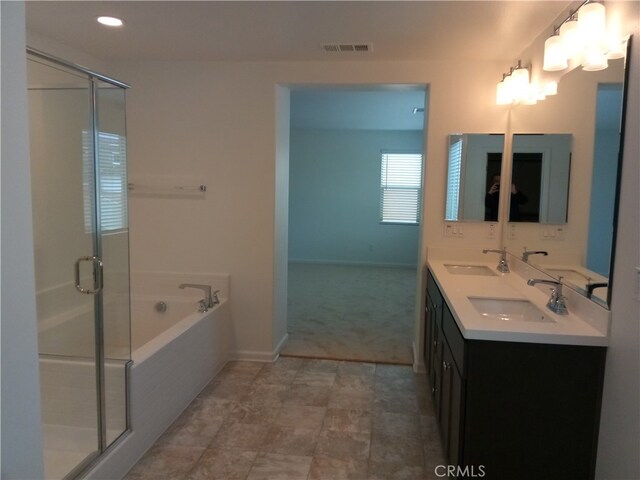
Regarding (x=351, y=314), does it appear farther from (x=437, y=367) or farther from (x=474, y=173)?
(x=437, y=367)

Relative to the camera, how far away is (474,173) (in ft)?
11.7

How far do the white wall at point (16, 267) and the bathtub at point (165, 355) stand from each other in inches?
52.5

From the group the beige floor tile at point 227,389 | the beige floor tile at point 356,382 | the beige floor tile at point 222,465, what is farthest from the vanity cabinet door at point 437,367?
the beige floor tile at point 227,389

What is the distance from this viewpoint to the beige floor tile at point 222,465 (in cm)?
237

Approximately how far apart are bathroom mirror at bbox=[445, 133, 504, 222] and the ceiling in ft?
1.92

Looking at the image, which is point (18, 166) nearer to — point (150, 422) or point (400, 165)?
point (150, 422)

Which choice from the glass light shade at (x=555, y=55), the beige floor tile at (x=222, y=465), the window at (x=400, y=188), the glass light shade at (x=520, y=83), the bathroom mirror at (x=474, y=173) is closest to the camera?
the glass light shade at (x=555, y=55)

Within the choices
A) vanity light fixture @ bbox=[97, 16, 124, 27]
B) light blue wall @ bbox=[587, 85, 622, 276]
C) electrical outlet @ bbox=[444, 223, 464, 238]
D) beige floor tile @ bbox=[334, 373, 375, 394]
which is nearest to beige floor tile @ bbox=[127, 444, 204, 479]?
beige floor tile @ bbox=[334, 373, 375, 394]

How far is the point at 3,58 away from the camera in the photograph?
952 mm

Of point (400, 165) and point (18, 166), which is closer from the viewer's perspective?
point (18, 166)

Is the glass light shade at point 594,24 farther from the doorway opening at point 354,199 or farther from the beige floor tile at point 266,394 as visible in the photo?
the doorway opening at point 354,199

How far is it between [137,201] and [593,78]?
3317mm

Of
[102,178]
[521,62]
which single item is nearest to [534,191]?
[521,62]

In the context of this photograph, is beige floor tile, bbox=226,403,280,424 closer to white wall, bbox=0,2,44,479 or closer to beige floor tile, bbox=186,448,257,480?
beige floor tile, bbox=186,448,257,480
